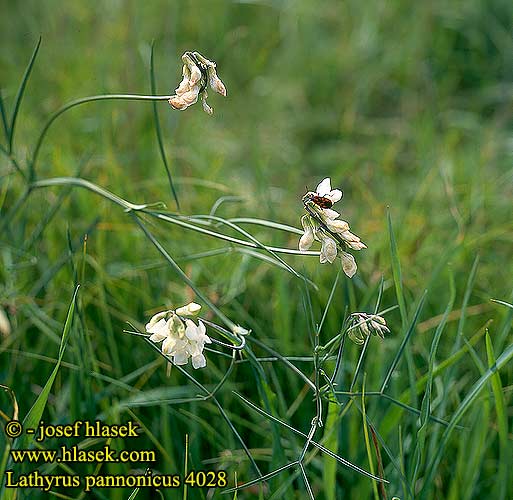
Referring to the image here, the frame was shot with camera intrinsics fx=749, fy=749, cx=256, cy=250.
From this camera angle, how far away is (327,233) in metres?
0.87

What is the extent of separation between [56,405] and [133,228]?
20.2 inches

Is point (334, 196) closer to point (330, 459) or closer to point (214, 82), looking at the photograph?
point (214, 82)

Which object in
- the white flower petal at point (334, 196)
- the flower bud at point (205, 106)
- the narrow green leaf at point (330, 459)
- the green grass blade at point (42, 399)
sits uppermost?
the flower bud at point (205, 106)

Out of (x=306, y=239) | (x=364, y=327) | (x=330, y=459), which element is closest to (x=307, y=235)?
(x=306, y=239)

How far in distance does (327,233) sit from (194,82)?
10.2 inches

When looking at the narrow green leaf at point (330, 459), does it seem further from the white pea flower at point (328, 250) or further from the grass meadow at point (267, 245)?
the white pea flower at point (328, 250)

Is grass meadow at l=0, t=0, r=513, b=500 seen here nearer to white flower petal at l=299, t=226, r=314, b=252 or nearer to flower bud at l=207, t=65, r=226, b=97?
white flower petal at l=299, t=226, r=314, b=252

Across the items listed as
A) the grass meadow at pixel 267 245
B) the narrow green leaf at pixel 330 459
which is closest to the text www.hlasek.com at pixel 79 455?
the grass meadow at pixel 267 245

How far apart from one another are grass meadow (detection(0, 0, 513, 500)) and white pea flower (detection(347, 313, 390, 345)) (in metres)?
0.03

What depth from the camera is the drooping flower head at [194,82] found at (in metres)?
0.94

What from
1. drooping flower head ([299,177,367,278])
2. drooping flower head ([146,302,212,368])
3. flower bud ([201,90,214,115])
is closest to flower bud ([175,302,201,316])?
drooping flower head ([146,302,212,368])

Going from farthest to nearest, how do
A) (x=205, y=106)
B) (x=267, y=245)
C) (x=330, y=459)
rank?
(x=267, y=245), (x=330, y=459), (x=205, y=106)

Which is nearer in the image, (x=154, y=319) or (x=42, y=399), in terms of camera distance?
(x=154, y=319)

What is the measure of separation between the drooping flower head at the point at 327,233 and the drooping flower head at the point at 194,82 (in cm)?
18
